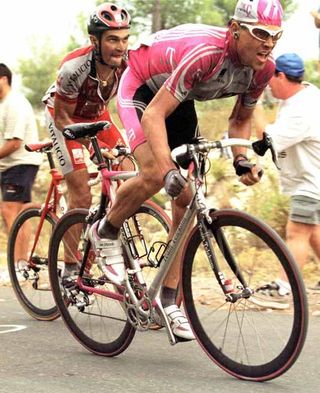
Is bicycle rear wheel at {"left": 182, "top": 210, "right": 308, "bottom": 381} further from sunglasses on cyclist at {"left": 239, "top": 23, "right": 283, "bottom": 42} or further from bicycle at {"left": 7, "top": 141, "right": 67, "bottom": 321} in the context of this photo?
bicycle at {"left": 7, "top": 141, "right": 67, "bottom": 321}

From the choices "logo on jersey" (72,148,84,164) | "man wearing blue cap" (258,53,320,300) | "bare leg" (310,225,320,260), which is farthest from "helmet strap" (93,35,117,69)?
"bare leg" (310,225,320,260)

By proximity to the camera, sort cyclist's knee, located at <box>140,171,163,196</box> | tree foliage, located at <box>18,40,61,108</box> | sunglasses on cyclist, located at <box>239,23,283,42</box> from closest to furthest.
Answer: sunglasses on cyclist, located at <box>239,23,283,42</box> < cyclist's knee, located at <box>140,171,163,196</box> < tree foliage, located at <box>18,40,61,108</box>

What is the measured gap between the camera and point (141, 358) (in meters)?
5.78

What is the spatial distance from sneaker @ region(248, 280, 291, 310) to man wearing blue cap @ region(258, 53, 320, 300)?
1621 millimetres

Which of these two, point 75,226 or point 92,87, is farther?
point 92,87

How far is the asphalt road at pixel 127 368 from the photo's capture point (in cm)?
508

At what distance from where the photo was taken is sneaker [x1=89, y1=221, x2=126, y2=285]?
226 inches

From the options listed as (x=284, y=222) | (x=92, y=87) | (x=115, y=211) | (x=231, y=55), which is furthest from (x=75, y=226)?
(x=284, y=222)

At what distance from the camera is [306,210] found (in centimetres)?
743

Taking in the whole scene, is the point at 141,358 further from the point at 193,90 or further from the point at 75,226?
the point at 193,90

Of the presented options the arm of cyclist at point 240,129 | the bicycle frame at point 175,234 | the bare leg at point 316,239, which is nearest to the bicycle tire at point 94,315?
the bicycle frame at point 175,234

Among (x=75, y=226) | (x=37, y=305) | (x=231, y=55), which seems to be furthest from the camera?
(x=37, y=305)

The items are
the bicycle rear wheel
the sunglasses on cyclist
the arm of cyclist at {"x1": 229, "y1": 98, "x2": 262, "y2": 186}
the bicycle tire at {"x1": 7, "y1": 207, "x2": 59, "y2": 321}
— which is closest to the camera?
the bicycle rear wheel

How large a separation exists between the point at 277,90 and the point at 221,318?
Result: 2773mm
